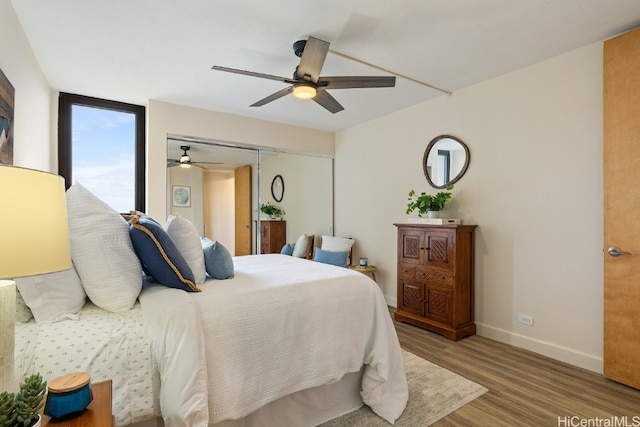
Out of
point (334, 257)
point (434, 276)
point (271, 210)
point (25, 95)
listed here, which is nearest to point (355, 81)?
point (434, 276)

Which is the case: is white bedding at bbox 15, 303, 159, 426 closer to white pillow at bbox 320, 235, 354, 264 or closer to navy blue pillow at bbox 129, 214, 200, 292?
navy blue pillow at bbox 129, 214, 200, 292

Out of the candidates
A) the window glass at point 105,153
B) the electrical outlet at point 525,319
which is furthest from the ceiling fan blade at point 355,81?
the window glass at point 105,153

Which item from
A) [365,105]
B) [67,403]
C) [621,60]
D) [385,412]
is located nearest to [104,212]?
[67,403]

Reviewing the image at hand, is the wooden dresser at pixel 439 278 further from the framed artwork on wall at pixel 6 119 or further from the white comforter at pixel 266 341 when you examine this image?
the framed artwork on wall at pixel 6 119

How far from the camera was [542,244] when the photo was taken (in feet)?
9.28

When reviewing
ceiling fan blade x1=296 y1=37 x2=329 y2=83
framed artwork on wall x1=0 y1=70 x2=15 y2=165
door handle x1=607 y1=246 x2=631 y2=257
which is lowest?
door handle x1=607 y1=246 x2=631 y2=257

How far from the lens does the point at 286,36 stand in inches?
93.7

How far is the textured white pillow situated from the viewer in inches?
57.6

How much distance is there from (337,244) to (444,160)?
1881 mm

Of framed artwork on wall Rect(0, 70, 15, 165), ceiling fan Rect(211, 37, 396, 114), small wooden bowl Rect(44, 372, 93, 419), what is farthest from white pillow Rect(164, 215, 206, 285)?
ceiling fan Rect(211, 37, 396, 114)

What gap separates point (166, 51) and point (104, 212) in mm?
1688

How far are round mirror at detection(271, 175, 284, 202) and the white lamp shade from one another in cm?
390

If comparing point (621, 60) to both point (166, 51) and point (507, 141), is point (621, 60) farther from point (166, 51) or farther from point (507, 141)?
point (166, 51)

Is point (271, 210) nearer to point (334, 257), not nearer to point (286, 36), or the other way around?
point (334, 257)
